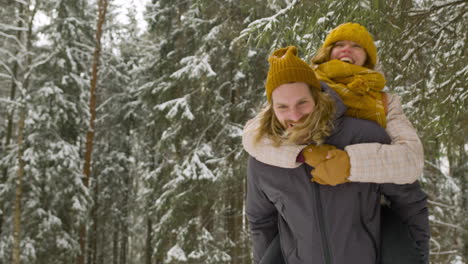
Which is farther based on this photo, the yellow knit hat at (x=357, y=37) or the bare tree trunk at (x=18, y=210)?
the bare tree trunk at (x=18, y=210)

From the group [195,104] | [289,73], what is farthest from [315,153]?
[195,104]

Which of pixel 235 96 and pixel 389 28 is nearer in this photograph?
pixel 389 28

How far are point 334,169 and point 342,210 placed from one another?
0.82ft

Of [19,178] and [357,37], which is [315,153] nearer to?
[357,37]

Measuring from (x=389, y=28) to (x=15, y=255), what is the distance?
42.4 feet

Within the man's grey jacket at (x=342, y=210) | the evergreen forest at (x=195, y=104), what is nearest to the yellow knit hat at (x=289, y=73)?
the man's grey jacket at (x=342, y=210)

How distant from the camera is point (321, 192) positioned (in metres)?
1.81

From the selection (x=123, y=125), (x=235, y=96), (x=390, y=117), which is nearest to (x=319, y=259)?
(x=390, y=117)

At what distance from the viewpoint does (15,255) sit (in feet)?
38.4

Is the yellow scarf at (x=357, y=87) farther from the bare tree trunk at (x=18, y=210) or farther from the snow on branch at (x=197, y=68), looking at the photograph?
the bare tree trunk at (x=18, y=210)

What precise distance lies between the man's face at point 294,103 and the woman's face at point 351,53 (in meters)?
0.56

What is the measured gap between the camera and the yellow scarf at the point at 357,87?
1917 millimetres

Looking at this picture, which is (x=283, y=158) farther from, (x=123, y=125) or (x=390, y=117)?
(x=123, y=125)

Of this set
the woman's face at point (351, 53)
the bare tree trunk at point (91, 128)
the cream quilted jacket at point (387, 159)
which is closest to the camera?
the cream quilted jacket at point (387, 159)
